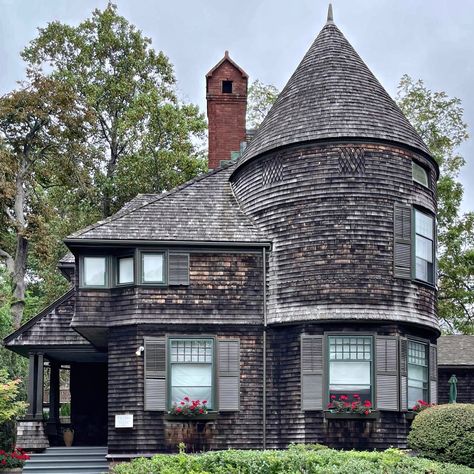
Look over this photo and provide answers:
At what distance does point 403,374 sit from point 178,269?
5717 millimetres

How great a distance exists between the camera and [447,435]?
62.4 feet

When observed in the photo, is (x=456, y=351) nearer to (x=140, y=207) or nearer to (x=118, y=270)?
(x=140, y=207)

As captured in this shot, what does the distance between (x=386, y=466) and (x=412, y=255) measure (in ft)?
22.6

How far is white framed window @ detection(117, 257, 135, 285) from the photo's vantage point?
22.3 meters

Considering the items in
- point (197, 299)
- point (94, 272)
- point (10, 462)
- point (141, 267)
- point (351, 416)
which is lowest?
point (10, 462)

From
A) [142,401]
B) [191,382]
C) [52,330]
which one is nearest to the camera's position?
[142,401]

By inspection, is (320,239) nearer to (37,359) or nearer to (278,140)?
(278,140)

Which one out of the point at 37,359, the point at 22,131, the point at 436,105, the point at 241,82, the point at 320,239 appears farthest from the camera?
the point at 436,105

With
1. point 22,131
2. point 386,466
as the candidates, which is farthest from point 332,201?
point 22,131

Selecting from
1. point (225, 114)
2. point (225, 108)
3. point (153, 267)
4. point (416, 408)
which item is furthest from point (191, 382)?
point (225, 108)

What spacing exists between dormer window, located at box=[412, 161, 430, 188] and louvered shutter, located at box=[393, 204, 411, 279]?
96cm

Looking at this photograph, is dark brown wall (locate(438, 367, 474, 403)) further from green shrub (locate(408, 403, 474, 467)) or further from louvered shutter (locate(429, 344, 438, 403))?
green shrub (locate(408, 403, 474, 467))

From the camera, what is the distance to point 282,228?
882 inches

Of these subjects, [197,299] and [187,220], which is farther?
[187,220]
